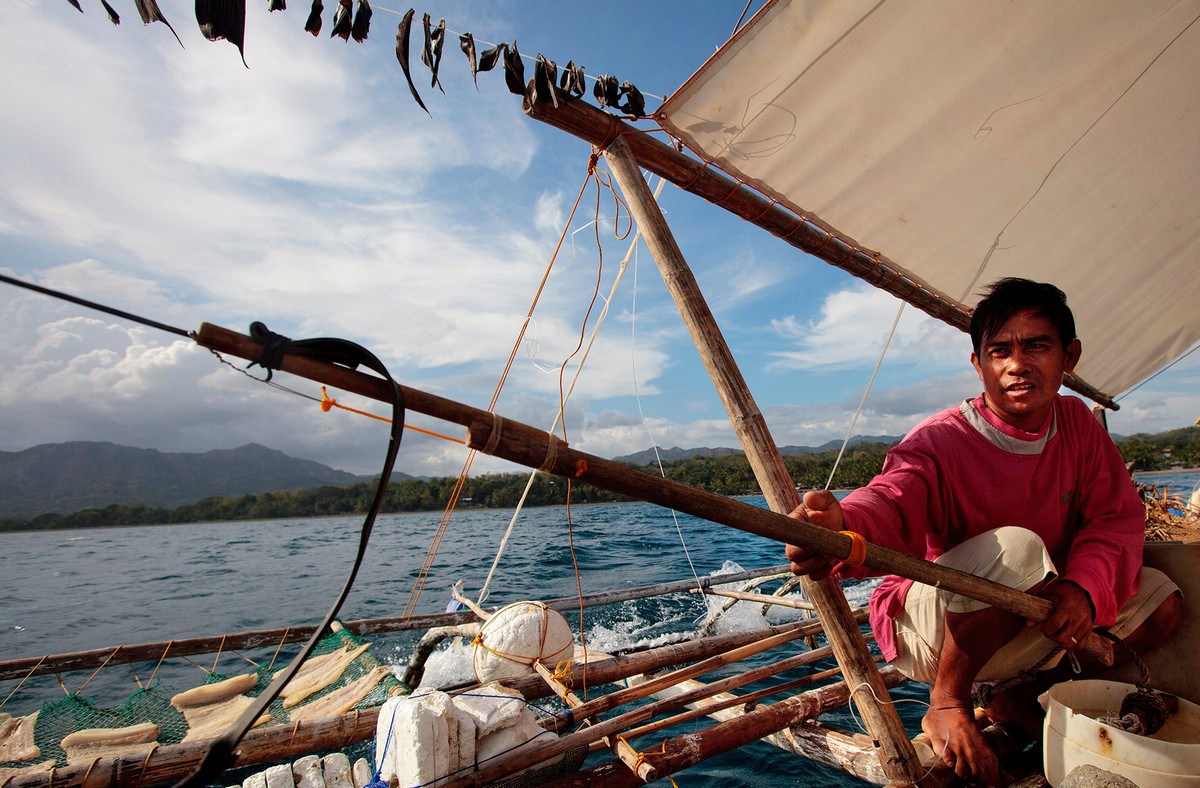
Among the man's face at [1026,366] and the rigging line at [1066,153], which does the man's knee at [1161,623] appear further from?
the rigging line at [1066,153]

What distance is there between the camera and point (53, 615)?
20281mm

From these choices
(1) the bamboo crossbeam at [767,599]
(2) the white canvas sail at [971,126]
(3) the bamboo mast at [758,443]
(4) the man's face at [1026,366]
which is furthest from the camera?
(1) the bamboo crossbeam at [767,599]

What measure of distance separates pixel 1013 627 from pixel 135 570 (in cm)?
4305

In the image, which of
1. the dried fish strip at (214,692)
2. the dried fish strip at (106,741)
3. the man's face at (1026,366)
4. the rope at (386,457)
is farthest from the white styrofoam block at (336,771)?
the man's face at (1026,366)

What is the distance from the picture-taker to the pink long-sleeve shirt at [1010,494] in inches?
88.4

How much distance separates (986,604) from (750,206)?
2251 mm

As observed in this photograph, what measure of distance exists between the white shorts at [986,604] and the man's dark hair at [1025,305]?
0.87 m

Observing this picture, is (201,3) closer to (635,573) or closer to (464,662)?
(464,662)

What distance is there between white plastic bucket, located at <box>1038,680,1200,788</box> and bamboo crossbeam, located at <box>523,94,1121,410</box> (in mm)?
2519

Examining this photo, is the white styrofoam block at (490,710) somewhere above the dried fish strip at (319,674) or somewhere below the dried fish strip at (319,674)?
above

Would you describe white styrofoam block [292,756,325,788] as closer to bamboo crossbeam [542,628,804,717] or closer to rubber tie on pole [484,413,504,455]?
bamboo crossbeam [542,628,804,717]

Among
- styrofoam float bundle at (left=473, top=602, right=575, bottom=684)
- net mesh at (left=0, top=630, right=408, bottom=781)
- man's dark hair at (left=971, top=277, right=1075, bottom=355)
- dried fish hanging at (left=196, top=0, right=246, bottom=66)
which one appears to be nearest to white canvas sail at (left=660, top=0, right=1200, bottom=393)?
man's dark hair at (left=971, top=277, right=1075, bottom=355)

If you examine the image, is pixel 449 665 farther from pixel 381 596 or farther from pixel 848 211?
pixel 381 596

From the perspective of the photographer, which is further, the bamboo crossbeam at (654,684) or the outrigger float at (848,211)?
the bamboo crossbeam at (654,684)
